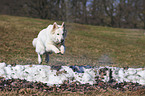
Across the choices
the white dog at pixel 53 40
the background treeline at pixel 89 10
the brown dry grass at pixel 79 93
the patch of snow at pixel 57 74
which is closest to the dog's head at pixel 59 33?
the white dog at pixel 53 40

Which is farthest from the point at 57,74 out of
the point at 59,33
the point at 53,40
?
the point at 59,33

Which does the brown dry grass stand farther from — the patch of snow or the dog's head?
the dog's head

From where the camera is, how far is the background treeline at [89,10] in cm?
3844

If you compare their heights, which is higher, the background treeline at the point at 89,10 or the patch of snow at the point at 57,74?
the background treeline at the point at 89,10

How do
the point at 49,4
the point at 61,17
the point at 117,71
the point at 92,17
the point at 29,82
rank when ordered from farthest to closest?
1. the point at 92,17
2. the point at 49,4
3. the point at 61,17
4. the point at 117,71
5. the point at 29,82

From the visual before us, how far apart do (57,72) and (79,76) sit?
2.88 ft

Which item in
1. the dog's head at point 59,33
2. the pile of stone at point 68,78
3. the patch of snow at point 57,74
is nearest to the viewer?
the dog's head at point 59,33

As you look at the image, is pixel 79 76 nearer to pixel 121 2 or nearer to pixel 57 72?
pixel 57 72

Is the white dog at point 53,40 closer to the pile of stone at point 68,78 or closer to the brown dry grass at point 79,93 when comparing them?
the pile of stone at point 68,78

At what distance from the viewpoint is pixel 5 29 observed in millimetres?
23609

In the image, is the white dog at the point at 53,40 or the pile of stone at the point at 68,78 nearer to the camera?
the white dog at the point at 53,40

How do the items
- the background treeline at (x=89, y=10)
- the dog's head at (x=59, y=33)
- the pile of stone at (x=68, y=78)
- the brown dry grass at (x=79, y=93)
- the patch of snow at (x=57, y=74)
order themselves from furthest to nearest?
the background treeline at (x=89, y=10) → the patch of snow at (x=57, y=74) → the pile of stone at (x=68, y=78) → the dog's head at (x=59, y=33) → the brown dry grass at (x=79, y=93)

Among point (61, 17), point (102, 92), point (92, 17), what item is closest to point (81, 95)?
point (102, 92)

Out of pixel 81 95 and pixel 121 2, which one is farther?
pixel 121 2
